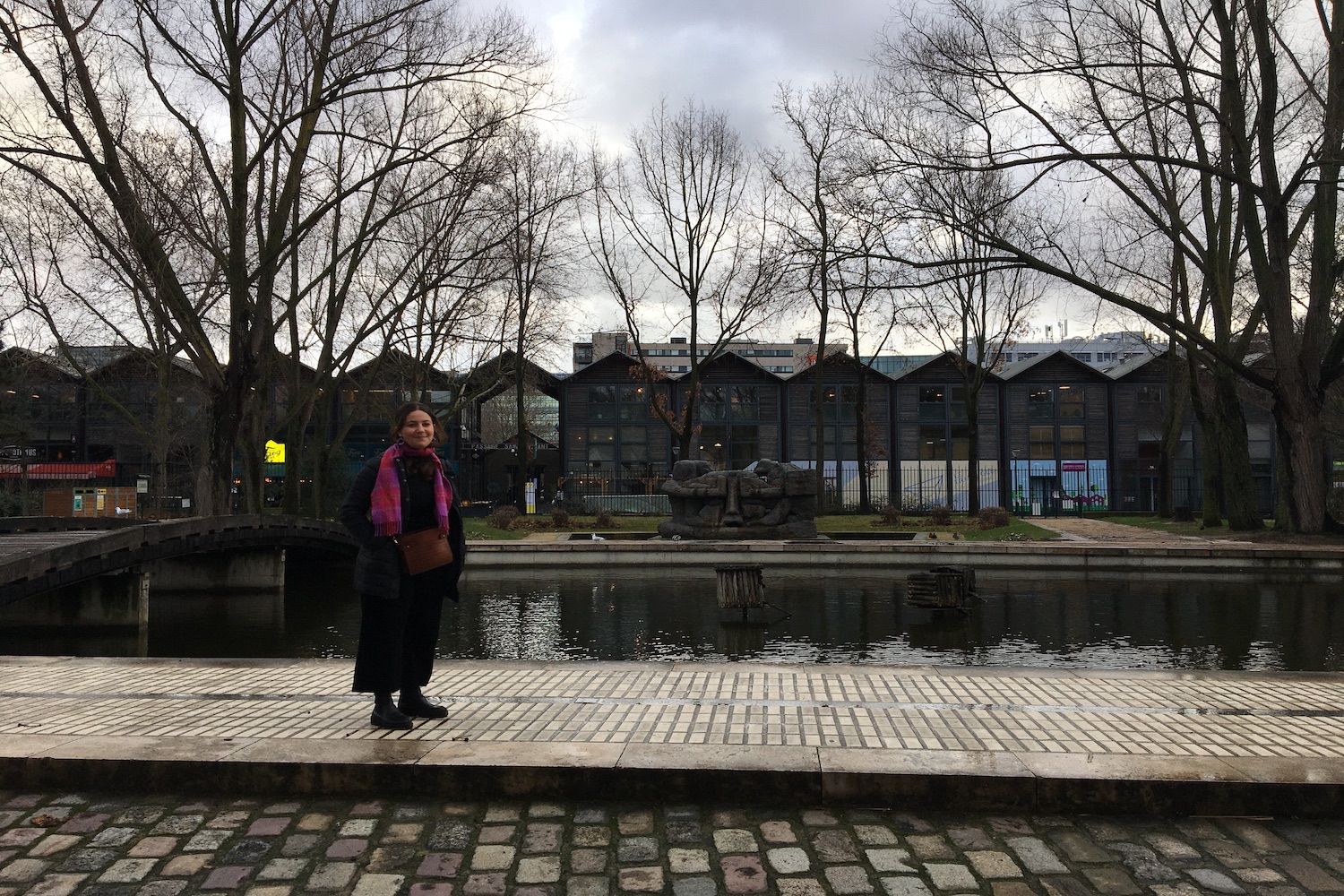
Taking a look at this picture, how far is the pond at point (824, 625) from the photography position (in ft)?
32.5

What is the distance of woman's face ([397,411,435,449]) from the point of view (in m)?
5.36

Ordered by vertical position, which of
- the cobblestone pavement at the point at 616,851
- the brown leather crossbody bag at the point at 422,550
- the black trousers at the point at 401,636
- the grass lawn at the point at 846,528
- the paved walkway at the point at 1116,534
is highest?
the brown leather crossbody bag at the point at 422,550

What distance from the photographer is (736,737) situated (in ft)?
16.6

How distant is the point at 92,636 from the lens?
12.0 meters

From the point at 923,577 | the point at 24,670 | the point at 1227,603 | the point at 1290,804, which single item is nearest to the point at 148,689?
the point at 24,670

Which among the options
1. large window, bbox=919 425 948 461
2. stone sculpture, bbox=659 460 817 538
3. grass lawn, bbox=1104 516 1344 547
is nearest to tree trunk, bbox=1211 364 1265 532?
grass lawn, bbox=1104 516 1344 547

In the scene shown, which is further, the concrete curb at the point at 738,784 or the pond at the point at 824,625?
the pond at the point at 824,625

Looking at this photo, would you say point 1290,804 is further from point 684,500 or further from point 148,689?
point 684,500

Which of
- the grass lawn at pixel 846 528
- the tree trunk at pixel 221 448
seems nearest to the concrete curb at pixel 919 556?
the grass lawn at pixel 846 528

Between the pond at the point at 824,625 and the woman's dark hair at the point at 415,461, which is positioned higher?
the woman's dark hair at the point at 415,461

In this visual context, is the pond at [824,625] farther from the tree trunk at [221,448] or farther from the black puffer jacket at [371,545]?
the black puffer jacket at [371,545]

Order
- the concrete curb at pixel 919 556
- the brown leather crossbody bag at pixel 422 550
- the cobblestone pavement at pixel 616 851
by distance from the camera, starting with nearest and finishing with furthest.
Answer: the cobblestone pavement at pixel 616 851, the brown leather crossbody bag at pixel 422 550, the concrete curb at pixel 919 556

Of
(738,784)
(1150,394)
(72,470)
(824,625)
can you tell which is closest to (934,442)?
(1150,394)

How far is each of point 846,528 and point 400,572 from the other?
23.8m
